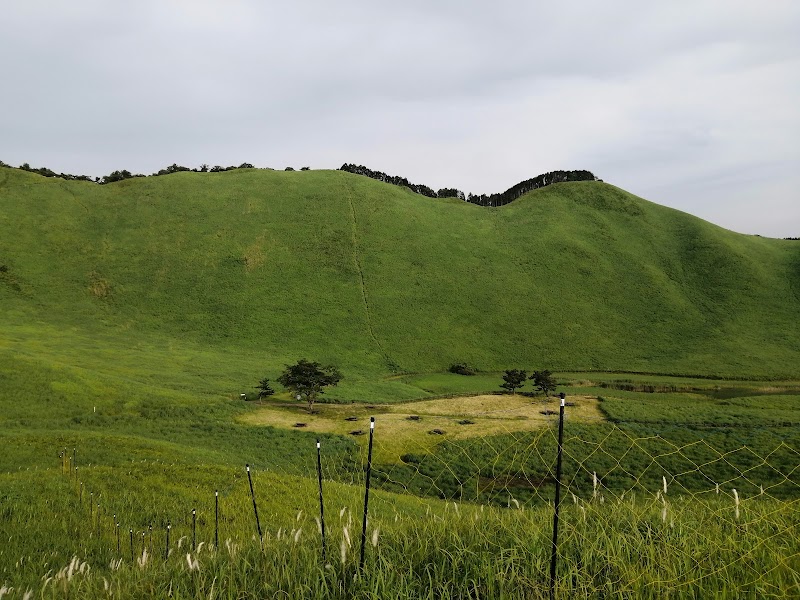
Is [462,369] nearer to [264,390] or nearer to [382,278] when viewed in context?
[382,278]

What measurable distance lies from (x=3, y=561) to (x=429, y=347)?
277 feet

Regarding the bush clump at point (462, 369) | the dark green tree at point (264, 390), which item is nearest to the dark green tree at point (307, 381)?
the dark green tree at point (264, 390)

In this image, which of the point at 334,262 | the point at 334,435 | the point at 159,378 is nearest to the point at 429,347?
the point at 334,262

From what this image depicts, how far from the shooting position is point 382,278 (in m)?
112

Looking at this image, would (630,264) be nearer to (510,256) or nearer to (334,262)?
(510,256)

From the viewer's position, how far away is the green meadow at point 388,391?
189 inches

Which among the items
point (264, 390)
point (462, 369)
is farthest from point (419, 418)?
point (462, 369)

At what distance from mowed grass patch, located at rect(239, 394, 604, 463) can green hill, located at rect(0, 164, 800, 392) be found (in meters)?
26.5

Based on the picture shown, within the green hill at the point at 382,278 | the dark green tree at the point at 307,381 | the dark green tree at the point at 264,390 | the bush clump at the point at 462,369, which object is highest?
the green hill at the point at 382,278

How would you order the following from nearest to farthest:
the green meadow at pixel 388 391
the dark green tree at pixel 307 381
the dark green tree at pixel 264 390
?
1. the green meadow at pixel 388 391
2. the dark green tree at pixel 307 381
3. the dark green tree at pixel 264 390

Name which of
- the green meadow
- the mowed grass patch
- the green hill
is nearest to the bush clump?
the green meadow

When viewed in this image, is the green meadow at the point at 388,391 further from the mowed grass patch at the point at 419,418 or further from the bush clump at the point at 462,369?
the bush clump at the point at 462,369

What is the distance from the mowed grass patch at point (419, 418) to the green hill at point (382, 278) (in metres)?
26.5

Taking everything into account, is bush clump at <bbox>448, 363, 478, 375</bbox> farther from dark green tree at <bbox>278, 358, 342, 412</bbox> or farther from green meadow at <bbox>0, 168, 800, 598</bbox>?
dark green tree at <bbox>278, 358, 342, 412</bbox>
